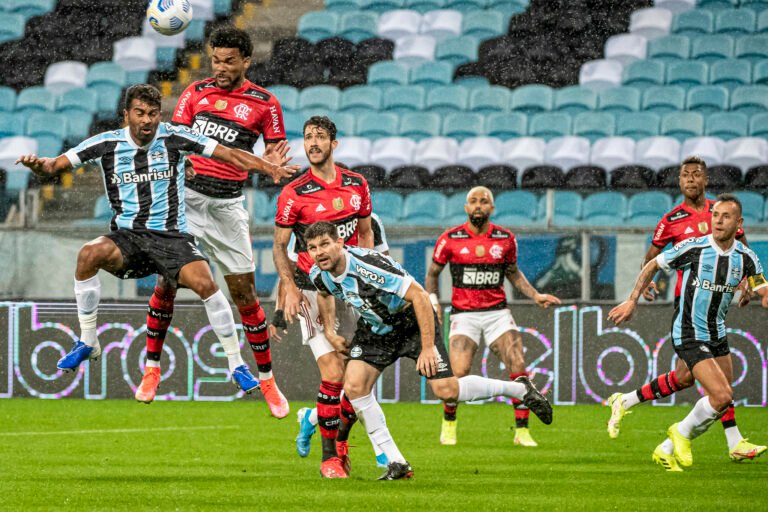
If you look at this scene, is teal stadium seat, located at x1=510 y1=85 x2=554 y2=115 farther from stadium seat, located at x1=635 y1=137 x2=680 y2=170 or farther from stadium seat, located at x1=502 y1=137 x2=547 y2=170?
stadium seat, located at x1=635 y1=137 x2=680 y2=170

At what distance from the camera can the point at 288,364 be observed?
15375 mm

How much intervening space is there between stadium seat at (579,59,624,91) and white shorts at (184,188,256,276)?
1131 cm

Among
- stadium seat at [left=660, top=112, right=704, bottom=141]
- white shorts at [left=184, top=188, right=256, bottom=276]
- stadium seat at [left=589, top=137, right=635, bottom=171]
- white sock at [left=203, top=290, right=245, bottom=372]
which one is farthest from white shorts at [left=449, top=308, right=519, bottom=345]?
stadium seat at [left=660, top=112, right=704, bottom=141]

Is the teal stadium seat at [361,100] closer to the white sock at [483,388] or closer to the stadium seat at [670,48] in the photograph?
the stadium seat at [670,48]

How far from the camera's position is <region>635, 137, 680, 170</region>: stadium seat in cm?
1802

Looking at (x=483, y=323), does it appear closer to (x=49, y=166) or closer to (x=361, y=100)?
(x=49, y=166)

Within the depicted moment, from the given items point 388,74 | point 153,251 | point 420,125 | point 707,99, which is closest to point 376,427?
point 153,251

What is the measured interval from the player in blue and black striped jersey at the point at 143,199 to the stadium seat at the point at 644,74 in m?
12.7

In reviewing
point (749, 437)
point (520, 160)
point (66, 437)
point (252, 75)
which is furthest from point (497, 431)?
point (252, 75)

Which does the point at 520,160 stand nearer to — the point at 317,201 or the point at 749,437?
the point at 749,437

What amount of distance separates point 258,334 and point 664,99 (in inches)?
446

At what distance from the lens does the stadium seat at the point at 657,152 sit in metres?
18.0

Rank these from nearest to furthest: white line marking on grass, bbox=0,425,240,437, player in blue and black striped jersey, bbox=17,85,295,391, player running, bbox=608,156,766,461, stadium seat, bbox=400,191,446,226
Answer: player in blue and black striped jersey, bbox=17,85,295,391 → player running, bbox=608,156,766,461 → white line marking on grass, bbox=0,425,240,437 → stadium seat, bbox=400,191,446,226

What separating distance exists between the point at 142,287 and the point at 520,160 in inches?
238
